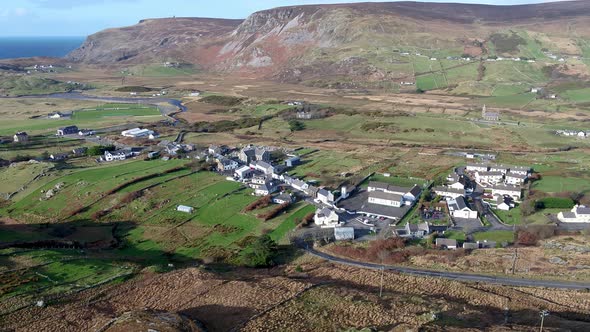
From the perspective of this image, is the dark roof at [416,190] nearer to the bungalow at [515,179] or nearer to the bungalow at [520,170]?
the bungalow at [515,179]

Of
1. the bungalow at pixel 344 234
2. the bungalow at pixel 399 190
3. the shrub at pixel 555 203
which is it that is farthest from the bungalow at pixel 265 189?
the shrub at pixel 555 203

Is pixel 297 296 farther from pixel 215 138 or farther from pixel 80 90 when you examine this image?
pixel 80 90

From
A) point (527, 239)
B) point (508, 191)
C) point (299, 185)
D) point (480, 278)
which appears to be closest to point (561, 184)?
point (508, 191)

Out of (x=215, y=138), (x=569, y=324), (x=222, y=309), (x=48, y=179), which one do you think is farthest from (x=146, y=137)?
(x=569, y=324)

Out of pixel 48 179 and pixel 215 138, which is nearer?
pixel 48 179

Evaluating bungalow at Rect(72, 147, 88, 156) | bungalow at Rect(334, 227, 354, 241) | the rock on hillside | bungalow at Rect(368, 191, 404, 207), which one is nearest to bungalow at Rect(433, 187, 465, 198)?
bungalow at Rect(368, 191, 404, 207)

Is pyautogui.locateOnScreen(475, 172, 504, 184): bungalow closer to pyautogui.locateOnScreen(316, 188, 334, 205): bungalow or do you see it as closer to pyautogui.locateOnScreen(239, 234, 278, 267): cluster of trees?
pyautogui.locateOnScreen(316, 188, 334, 205): bungalow

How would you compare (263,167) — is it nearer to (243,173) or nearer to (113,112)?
(243,173)
